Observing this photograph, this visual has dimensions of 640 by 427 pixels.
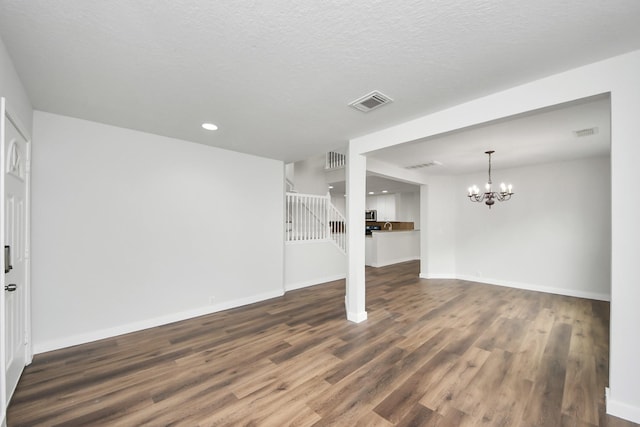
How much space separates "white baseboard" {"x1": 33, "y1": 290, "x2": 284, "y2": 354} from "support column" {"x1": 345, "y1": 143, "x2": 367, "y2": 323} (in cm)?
188

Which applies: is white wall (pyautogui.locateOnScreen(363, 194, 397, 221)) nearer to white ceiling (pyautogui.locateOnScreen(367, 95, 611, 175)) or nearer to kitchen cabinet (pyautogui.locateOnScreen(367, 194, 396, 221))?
kitchen cabinet (pyautogui.locateOnScreen(367, 194, 396, 221))

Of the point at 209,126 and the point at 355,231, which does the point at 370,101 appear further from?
the point at 209,126

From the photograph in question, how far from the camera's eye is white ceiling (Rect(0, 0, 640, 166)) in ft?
4.79

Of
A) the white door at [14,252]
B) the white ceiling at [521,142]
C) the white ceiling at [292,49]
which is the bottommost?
the white door at [14,252]

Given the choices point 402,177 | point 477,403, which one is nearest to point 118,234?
point 477,403

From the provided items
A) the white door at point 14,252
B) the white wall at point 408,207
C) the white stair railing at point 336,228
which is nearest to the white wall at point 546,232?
the white stair railing at point 336,228

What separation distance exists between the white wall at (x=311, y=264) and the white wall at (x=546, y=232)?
310 cm

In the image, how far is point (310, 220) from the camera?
5.96 meters

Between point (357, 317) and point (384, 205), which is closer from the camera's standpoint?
point (357, 317)

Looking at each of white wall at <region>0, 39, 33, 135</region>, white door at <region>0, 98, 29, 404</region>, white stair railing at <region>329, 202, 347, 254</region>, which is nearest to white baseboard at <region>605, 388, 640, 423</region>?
white door at <region>0, 98, 29, 404</region>

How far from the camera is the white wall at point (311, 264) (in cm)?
539

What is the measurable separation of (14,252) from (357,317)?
366 cm

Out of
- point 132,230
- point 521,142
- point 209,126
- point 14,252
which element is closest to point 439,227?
point 521,142

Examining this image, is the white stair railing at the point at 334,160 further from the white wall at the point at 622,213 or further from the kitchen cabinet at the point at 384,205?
the white wall at the point at 622,213
